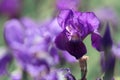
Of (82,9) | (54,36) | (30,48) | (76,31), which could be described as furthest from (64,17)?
(82,9)

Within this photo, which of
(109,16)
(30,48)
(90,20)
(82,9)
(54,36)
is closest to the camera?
(90,20)

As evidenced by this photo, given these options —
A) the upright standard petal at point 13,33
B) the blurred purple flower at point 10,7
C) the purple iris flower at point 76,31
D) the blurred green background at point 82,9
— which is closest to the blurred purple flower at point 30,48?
the upright standard petal at point 13,33

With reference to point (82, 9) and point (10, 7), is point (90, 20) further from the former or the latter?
point (10, 7)

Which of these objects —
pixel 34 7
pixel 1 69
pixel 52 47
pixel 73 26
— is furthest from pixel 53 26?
pixel 34 7

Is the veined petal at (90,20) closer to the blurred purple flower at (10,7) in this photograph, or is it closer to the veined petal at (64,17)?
the veined petal at (64,17)

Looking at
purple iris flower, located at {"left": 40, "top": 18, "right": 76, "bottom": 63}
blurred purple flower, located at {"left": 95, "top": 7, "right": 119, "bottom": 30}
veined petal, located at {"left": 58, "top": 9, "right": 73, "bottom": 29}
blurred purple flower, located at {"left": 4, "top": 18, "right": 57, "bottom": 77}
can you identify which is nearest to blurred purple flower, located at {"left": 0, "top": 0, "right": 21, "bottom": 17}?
blurred purple flower, located at {"left": 95, "top": 7, "right": 119, "bottom": 30}

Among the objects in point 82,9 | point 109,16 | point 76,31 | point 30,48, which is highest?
point 76,31

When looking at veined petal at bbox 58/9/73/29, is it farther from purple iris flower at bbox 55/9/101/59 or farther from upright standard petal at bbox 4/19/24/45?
upright standard petal at bbox 4/19/24/45
